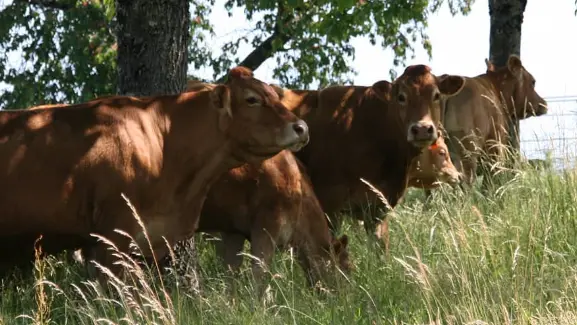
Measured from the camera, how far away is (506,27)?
15672 millimetres

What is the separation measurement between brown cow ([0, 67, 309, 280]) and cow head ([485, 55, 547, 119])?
7.76 metres

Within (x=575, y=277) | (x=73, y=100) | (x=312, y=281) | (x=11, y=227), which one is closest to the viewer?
(x=575, y=277)

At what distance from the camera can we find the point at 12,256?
8672 millimetres

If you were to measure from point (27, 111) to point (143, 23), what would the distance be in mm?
1591

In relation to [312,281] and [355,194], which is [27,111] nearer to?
[312,281]

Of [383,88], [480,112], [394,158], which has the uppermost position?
[383,88]

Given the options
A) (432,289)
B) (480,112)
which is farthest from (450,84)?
(432,289)

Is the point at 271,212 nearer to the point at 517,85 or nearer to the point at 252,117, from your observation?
the point at 252,117

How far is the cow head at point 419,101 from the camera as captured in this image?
10.7 metres

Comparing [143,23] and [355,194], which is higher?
[143,23]

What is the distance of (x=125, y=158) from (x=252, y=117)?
41.8 inches

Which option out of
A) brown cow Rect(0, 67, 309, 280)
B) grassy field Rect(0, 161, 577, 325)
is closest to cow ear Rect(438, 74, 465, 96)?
grassy field Rect(0, 161, 577, 325)

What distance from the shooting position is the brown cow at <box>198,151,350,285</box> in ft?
31.2

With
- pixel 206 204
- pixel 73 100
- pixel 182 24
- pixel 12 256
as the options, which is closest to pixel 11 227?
pixel 12 256
